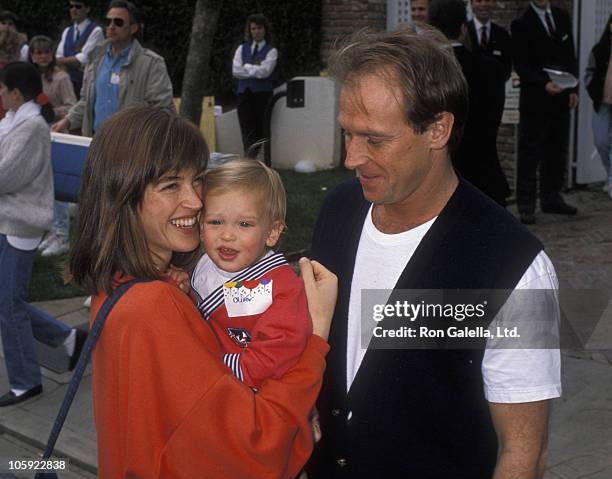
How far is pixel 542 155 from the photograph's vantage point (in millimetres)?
9938

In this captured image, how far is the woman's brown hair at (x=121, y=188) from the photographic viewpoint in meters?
2.24

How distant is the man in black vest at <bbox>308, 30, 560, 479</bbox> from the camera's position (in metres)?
2.12

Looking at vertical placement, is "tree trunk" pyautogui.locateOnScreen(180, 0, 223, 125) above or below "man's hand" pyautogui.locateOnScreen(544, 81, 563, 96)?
above

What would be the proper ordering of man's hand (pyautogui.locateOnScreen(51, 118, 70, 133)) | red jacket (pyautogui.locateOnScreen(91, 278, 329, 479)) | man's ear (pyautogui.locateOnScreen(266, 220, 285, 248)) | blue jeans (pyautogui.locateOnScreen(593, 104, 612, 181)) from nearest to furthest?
1. red jacket (pyautogui.locateOnScreen(91, 278, 329, 479))
2. man's ear (pyautogui.locateOnScreen(266, 220, 285, 248))
3. man's hand (pyautogui.locateOnScreen(51, 118, 70, 133))
4. blue jeans (pyautogui.locateOnScreen(593, 104, 612, 181))

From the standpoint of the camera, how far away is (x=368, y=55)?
7.56ft

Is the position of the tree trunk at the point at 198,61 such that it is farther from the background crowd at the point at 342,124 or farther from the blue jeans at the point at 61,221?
the blue jeans at the point at 61,221

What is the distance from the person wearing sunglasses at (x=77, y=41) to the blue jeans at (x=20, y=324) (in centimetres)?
579

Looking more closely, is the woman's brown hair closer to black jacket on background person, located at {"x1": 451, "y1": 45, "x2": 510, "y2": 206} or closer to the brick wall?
black jacket on background person, located at {"x1": 451, "y1": 45, "x2": 510, "y2": 206}

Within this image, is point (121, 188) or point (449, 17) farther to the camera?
point (449, 17)

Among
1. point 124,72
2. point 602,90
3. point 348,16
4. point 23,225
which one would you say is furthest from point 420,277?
point 348,16

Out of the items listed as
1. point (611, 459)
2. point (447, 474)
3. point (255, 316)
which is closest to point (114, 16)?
point (611, 459)

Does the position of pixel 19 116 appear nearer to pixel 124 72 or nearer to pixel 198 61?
pixel 124 72

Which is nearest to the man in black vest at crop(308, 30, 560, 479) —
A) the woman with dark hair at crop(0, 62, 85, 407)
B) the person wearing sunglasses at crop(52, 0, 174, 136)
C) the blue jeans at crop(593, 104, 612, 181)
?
the woman with dark hair at crop(0, 62, 85, 407)

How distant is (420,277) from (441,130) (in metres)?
0.36
